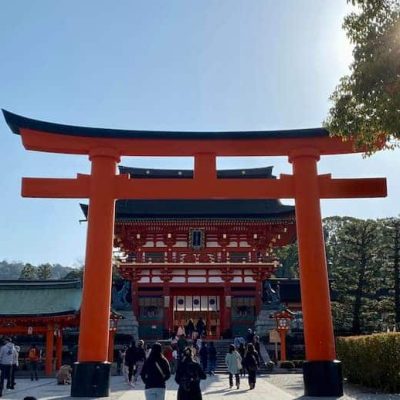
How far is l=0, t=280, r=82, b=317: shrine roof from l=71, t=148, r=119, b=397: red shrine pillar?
1103 cm

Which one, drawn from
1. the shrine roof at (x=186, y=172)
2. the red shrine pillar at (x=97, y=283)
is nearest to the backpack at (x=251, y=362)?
the red shrine pillar at (x=97, y=283)

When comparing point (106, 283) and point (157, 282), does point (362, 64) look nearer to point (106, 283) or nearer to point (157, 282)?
point (106, 283)

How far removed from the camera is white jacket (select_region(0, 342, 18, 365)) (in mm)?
12953

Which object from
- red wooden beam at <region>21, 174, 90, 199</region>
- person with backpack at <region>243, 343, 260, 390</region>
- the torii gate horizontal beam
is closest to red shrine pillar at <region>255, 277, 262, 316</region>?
person with backpack at <region>243, 343, 260, 390</region>

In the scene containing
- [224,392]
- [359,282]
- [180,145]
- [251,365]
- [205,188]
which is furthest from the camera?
[359,282]

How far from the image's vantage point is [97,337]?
1201 centimetres

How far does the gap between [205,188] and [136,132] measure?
2.43 m

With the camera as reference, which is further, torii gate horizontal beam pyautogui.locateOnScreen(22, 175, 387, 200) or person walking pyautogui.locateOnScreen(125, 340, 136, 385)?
person walking pyautogui.locateOnScreen(125, 340, 136, 385)

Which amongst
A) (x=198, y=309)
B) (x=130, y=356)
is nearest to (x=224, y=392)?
(x=130, y=356)

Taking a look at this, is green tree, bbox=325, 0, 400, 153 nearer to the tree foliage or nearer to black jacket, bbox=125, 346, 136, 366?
black jacket, bbox=125, 346, 136, 366

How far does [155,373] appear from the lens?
7.36 m

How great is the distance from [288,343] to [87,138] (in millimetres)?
18769

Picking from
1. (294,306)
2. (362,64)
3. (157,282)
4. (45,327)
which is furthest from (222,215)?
(362,64)

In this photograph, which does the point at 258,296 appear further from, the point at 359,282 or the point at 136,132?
the point at 136,132
